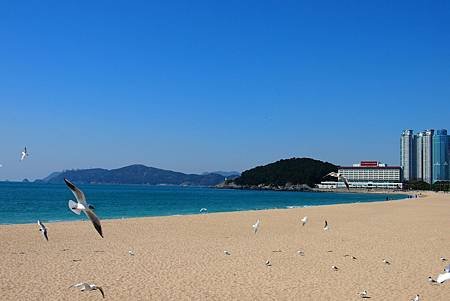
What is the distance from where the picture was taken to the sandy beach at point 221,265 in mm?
9742

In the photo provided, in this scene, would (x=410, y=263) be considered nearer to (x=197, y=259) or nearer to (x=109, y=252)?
(x=197, y=259)

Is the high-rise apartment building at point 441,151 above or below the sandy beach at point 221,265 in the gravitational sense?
above

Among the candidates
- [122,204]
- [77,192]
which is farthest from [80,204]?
[122,204]

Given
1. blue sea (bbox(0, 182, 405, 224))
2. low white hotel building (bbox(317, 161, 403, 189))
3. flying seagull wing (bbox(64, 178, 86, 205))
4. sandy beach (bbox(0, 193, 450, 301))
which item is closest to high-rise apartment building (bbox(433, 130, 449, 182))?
low white hotel building (bbox(317, 161, 403, 189))

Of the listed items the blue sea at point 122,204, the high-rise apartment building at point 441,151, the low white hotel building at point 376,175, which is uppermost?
the high-rise apartment building at point 441,151

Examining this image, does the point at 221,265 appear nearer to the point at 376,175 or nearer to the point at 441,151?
the point at 376,175

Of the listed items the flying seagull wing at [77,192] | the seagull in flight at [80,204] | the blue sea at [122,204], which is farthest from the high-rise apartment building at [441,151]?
the flying seagull wing at [77,192]

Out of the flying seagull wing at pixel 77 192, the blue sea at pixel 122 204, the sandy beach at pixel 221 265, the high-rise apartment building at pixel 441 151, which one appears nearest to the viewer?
the flying seagull wing at pixel 77 192

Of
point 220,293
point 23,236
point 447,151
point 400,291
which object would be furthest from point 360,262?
point 447,151

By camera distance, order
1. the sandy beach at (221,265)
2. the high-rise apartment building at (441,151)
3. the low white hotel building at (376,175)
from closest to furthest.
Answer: the sandy beach at (221,265), the low white hotel building at (376,175), the high-rise apartment building at (441,151)

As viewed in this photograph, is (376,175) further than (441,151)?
No

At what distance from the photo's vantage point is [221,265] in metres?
12.8

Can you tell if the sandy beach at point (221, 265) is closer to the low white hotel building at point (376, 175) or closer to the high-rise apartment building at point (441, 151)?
the low white hotel building at point (376, 175)

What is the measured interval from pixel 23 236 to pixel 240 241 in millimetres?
8142
